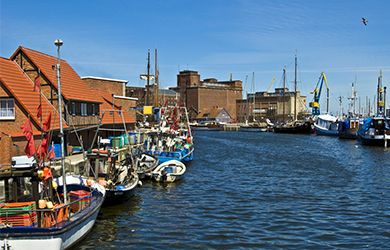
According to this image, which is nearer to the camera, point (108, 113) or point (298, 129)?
point (108, 113)

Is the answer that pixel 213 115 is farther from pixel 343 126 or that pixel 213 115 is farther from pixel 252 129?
pixel 343 126

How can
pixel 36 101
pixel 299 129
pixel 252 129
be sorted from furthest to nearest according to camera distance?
pixel 252 129
pixel 299 129
pixel 36 101

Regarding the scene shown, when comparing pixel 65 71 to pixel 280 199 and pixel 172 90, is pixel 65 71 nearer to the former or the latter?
pixel 280 199

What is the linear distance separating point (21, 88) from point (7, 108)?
222 cm

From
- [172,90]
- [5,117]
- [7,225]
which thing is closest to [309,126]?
[172,90]

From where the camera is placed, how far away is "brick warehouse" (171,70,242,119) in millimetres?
172375

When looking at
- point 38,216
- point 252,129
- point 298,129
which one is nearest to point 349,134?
point 298,129

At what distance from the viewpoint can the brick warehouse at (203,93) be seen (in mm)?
172375

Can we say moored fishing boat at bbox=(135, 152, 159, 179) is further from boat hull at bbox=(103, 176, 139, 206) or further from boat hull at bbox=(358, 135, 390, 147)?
boat hull at bbox=(358, 135, 390, 147)

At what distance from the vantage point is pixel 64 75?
33.0 metres

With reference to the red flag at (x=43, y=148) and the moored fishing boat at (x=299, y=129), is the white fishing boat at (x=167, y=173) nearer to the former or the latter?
the red flag at (x=43, y=148)

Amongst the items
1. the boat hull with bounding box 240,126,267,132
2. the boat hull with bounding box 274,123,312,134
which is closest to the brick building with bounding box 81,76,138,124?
the boat hull with bounding box 274,123,312,134

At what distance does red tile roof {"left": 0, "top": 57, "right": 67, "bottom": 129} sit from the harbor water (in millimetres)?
8711

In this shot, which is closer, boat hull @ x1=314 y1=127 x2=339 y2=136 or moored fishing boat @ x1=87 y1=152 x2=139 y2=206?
moored fishing boat @ x1=87 y1=152 x2=139 y2=206
